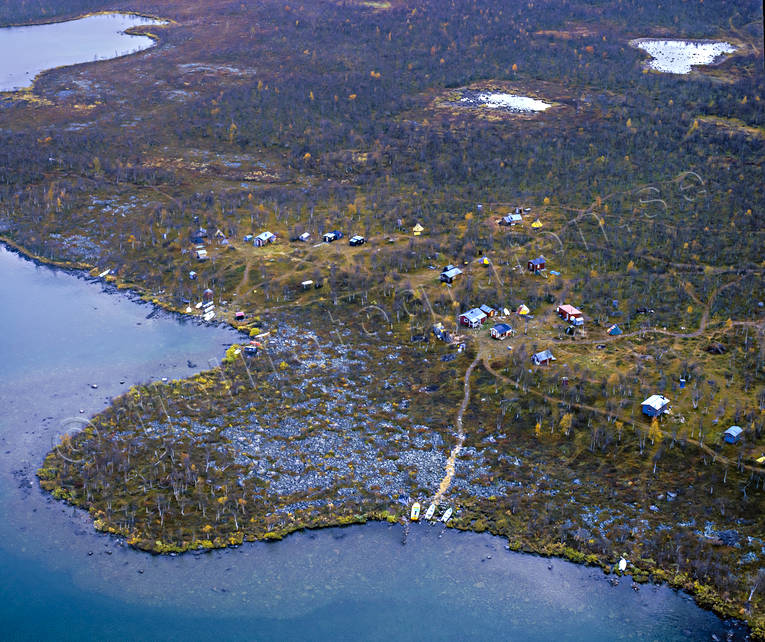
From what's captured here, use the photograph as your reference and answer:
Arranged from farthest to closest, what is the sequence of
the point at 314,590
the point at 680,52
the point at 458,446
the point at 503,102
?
the point at 680,52 < the point at 503,102 < the point at 458,446 < the point at 314,590

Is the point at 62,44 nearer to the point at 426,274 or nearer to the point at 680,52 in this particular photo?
the point at 426,274

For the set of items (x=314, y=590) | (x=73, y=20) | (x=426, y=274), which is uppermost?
(x=73, y=20)

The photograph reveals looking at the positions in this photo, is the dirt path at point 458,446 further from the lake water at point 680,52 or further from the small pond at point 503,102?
the lake water at point 680,52

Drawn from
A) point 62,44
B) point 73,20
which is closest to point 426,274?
point 62,44

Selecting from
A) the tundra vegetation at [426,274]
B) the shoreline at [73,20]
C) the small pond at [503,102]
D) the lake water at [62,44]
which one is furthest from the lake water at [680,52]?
the lake water at [62,44]

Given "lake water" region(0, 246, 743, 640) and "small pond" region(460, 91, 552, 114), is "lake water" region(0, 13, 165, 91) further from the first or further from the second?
"lake water" region(0, 246, 743, 640)

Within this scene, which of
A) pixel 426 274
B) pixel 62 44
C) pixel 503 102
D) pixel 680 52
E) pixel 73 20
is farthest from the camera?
pixel 73 20

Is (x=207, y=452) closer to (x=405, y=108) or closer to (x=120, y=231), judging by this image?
(x=120, y=231)

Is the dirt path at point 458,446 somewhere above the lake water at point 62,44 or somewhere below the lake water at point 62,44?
below

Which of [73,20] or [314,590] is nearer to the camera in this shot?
[314,590]
